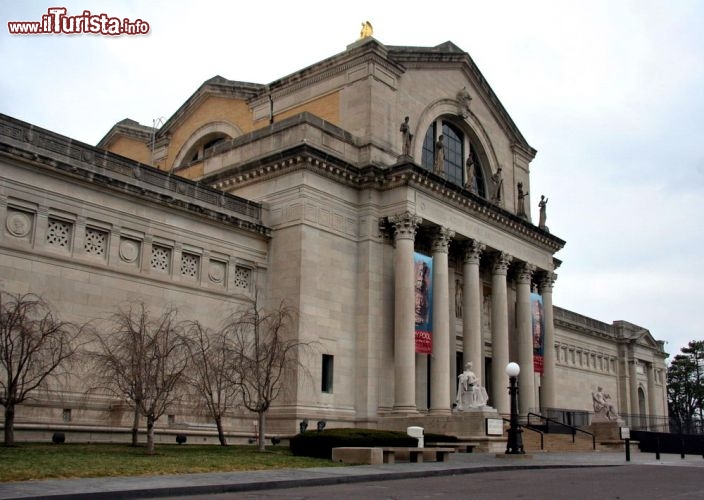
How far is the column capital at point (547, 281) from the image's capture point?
50.5 metres

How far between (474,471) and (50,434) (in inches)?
555

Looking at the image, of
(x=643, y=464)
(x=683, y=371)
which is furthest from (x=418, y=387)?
(x=683, y=371)

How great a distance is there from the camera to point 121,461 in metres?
19.9

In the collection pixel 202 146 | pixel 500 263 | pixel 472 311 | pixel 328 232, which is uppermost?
pixel 202 146

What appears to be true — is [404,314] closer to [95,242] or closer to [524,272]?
[524,272]

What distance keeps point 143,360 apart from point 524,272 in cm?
A: 2846

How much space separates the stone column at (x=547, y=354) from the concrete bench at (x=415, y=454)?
23.6 metres

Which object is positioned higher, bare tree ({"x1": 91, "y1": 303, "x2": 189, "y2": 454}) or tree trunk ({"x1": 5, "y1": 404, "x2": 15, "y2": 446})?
bare tree ({"x1": 91, "y1": 303, "x2": 189, "y2": 454})

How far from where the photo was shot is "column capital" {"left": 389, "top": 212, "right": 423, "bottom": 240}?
124 feet

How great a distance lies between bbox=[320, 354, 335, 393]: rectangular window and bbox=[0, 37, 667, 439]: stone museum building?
0.22 feet

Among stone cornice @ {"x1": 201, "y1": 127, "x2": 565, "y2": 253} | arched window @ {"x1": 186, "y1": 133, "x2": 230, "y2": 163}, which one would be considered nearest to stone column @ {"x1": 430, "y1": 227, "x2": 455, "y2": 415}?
stone cornice @ {"x1": 201, "y1": 127, "x2": 565, "y2": 253}

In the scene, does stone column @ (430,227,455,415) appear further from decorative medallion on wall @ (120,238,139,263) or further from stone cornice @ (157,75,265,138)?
decorative medallion on wall @ (120,238,139,263)

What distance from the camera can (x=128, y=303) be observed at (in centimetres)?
3064

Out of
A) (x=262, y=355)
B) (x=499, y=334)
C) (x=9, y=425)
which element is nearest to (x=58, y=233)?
(x=9, y=425)
